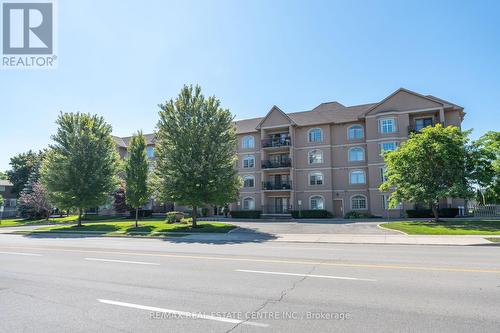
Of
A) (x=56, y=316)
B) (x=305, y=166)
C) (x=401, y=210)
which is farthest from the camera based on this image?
(x=305, y=166)

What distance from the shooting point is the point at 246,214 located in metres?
40.5

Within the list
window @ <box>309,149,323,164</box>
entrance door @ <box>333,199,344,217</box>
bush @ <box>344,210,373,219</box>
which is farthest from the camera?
window @ <box>309,149,323,164</box>

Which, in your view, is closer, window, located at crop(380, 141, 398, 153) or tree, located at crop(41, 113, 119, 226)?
tree, located at crop(41, 113, 119, 226)

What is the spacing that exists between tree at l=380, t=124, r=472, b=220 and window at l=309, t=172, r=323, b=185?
1296cm

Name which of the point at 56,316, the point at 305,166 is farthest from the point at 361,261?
the point at 305,166

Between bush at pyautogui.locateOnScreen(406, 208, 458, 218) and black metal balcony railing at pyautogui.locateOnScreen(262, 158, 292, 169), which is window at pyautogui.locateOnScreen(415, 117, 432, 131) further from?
black metal balcony railing at pyautogui.locateOnScreen(262, 158, 292, 169)

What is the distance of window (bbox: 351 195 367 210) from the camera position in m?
37.7

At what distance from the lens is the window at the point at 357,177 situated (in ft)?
125

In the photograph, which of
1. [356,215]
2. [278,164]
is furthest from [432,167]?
[278,164]

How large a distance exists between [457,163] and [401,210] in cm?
1027

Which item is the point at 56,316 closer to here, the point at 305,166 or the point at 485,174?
the point at 485,174

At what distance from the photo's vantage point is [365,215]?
35.3 meters

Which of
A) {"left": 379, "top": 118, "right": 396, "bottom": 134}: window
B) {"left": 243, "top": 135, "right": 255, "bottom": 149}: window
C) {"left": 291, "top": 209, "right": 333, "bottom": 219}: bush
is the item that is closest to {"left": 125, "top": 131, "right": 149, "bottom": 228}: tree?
{"left": 243, "top": 135, "right": 255, "bottom": 149}: window

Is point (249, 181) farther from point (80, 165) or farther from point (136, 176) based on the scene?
point (80, 165)
